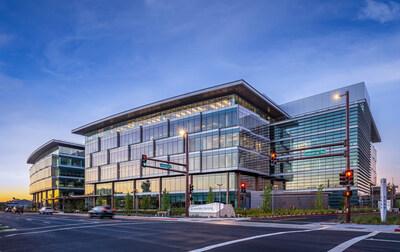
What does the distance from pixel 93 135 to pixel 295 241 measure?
87.2 m

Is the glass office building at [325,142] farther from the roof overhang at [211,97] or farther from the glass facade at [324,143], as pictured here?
the roof overhang at [211,97]

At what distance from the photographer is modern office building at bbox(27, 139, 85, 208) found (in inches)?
4368

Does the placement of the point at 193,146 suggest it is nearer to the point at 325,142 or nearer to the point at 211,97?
the point at 211,97

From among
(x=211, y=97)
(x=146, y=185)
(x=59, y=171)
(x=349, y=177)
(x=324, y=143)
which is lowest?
(x=146, y=185)

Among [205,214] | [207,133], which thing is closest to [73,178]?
[207,133]

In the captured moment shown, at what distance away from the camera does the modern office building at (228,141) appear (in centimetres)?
6288

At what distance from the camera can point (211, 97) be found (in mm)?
66750

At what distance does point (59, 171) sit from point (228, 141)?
7351 centimetres

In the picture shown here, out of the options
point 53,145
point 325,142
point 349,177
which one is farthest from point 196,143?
point 53,145

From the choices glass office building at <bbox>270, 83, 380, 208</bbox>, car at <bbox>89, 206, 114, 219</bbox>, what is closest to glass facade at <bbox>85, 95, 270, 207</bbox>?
glass office building at <bbox>270, 83, 380, 208</bbox>

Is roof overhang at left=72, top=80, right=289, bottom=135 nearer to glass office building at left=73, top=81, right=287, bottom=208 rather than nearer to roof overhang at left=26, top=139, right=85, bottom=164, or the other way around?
glass office building at left=73, top=81, right=287, bottom=208

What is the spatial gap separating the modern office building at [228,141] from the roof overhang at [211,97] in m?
0.19

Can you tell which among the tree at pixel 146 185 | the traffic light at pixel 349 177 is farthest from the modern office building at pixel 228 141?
the traffic light at pixel 349 177

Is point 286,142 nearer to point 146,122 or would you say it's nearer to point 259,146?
point 259,146
